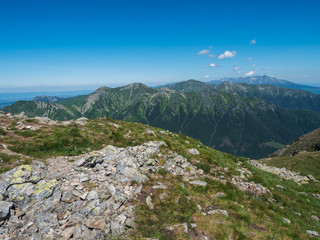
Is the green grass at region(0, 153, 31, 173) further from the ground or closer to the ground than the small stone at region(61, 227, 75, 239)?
further from the ground

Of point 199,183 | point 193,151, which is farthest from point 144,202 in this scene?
point 193,151

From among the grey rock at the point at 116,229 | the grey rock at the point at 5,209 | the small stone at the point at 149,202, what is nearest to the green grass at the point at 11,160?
the grey rock at the point at 5,209

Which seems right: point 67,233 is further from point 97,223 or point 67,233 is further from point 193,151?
point 193,151

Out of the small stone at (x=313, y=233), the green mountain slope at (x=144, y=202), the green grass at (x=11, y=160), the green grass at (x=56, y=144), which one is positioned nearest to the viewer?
the green mountain slope at (x=144, y=202)

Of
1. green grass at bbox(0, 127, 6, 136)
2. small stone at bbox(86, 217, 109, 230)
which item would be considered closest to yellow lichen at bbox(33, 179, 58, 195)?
small stone at bbox(86, 217, 109, 230)

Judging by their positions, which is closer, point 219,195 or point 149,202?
point 149,202

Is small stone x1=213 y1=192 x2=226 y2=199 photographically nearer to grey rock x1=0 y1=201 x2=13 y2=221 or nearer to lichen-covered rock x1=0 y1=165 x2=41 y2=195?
lichen-covered rock x1=0 y1=165 x2=41 y2=195

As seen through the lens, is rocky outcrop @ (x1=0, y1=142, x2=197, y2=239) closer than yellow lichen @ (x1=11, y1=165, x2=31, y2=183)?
Yes

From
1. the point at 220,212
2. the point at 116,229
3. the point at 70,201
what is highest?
the point at 70,201

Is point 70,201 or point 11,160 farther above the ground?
point 11,160

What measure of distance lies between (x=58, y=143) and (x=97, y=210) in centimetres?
1316

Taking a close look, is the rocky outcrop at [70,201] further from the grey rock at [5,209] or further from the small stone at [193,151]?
the small stone at [193,151]

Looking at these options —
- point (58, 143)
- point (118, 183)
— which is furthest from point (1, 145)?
point (118, 183)

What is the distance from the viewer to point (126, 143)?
23.9 meters
